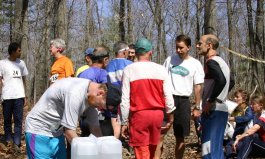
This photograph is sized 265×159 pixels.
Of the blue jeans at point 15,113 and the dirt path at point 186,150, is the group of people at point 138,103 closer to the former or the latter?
the blue jeans at point 15,113

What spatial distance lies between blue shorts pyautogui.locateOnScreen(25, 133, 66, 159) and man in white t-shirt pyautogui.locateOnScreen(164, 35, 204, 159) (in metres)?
2.64

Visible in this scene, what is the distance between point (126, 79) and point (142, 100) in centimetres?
32

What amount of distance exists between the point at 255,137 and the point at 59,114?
13.8 ft

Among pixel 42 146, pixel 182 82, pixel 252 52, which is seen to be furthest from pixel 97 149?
pixel 252 52

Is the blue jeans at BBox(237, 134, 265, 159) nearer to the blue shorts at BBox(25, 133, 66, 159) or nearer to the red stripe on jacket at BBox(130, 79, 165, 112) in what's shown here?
A: the red stripe on jacket at BBox(130, 79, 165, 112)

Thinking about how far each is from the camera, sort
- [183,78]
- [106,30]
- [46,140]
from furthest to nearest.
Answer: [106,30], [183,78], [46,140]

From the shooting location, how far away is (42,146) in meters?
3.83

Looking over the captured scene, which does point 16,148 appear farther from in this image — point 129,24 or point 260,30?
point 260,30

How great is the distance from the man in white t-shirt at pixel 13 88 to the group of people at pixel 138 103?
0.07ft

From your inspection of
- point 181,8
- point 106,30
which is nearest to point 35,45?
point 106,30

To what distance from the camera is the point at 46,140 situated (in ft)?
12.6

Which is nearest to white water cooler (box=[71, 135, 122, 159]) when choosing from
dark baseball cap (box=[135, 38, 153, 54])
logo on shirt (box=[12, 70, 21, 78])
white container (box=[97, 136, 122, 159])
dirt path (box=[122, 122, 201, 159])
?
white container (box=[97, 136, 122, 159])

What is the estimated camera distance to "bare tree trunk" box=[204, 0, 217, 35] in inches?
382

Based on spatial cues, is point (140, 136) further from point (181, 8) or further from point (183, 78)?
point (181, 8)
